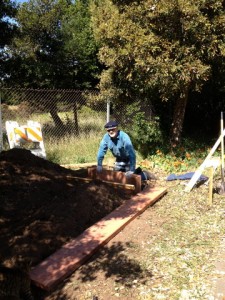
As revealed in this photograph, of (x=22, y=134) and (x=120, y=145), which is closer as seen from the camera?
(x=120, y=145)

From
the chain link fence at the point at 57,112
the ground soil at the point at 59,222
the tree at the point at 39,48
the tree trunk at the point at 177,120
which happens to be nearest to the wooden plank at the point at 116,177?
the ground soil at the point at 59,222

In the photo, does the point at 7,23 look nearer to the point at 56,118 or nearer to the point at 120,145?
the point at 56,118

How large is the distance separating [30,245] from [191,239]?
2005 mm

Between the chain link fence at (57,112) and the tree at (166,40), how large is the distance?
233 cm

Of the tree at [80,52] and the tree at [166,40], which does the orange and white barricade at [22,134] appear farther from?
the tree at [80,52]

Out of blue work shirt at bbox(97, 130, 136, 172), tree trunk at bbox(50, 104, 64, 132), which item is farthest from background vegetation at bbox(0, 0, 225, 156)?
blue work shirt at bbox(97, 130, 136, 172)

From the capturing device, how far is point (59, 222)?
4.32 metres

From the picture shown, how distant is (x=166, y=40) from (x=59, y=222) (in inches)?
184

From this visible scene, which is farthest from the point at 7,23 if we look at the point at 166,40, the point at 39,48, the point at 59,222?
the point at 59,222

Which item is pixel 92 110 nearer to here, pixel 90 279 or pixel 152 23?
pixel 152 23

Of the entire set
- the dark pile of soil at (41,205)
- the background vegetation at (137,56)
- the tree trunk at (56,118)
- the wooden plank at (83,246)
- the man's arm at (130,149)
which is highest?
the background vegetation at (137,56)

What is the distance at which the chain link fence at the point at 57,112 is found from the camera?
995 cm

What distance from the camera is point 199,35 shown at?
700cm

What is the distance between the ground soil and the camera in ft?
11.2
